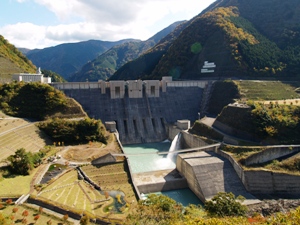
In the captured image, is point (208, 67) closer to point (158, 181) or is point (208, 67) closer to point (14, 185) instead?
point (158, 181)

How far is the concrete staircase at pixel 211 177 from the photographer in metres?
24.2

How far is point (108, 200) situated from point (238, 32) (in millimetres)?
53005

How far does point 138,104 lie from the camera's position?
Answer: 150 feet

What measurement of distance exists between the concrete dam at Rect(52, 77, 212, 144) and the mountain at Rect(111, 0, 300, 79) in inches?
499

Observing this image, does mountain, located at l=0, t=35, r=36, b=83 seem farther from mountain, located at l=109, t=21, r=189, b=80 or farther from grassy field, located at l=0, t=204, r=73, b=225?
mountain, located at l=109, t=21, r=189, b=80

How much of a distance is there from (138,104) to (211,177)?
75.6ft

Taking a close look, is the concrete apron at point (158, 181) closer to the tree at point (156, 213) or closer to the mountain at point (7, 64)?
the tree at point (156, 213)

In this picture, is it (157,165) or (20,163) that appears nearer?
(20,163)

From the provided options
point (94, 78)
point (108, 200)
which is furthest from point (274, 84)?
point (94, 78)

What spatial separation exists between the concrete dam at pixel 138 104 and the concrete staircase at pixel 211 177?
51.7 ft

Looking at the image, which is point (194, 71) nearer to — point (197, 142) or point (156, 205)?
point (197, 142)

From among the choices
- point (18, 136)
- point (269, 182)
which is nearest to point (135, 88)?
point (18, 136)

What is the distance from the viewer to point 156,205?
15.7 metres

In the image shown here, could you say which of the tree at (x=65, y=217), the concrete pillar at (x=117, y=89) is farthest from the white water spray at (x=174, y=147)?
the tree at (x=65, y=217)
